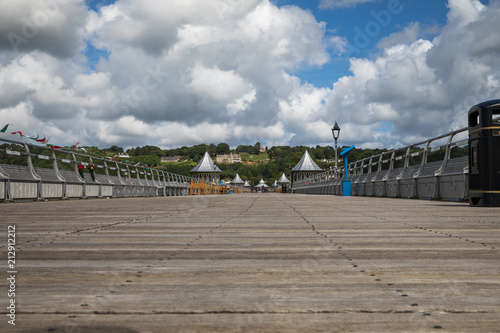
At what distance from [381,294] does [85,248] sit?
2172 mm

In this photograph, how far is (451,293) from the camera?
6.11 ft

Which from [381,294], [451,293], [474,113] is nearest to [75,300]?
[381,294]

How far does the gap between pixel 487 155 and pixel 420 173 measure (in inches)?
262

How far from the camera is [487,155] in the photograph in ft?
29.8

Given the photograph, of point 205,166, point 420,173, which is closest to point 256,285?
point 420,173

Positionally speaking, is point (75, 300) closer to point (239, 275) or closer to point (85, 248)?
point (239, 275)

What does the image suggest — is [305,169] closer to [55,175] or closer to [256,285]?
[55,175]

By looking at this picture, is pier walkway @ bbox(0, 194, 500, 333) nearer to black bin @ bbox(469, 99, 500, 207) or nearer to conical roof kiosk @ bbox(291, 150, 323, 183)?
black bin @ bbox(469, 99, 500, 207)

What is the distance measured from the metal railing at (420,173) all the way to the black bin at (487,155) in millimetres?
2498

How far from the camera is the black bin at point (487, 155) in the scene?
9055mm

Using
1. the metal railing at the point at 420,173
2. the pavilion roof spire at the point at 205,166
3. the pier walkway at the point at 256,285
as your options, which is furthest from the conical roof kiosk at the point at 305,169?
the pier walkway at the point at 256,285

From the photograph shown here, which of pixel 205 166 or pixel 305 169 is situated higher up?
pixel 205 166

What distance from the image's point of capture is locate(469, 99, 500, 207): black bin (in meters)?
9.05

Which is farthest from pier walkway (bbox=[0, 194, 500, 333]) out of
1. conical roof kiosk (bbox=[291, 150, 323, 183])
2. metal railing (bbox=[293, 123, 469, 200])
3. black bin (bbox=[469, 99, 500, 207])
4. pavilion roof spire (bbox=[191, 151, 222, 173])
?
pavilion roof spire (bbox=[191, 151, 222, 173])
